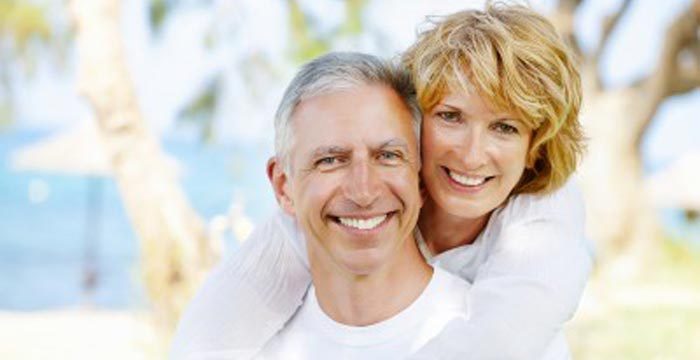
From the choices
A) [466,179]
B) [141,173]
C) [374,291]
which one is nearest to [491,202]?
[466,179]

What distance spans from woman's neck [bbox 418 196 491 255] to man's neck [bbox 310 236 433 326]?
0.21 m

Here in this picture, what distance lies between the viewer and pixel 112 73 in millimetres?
6359

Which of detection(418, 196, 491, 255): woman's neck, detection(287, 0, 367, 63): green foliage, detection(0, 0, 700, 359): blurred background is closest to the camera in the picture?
detection(418, 196, 491, 255): woman's neck

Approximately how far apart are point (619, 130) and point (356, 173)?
914 centimetres

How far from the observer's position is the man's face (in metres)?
1.93

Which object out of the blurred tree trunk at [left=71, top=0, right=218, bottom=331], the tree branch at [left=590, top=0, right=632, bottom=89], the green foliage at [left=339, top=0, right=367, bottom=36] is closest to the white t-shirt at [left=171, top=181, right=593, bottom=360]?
the blurred tree trunk at [left=71, top=0, right=218, bottom=331]

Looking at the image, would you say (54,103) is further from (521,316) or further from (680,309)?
(521,316)

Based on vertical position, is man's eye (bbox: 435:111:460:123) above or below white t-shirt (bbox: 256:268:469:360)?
above

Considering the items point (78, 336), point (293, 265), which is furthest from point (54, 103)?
point (293, 265)

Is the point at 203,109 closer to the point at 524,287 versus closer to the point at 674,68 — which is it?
the point at 674,68

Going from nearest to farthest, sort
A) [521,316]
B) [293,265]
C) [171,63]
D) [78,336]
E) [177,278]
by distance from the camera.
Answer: [521,316] < [293,265] < [177,278] < [78,336] < [171,63]

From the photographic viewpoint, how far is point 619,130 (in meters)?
10.7

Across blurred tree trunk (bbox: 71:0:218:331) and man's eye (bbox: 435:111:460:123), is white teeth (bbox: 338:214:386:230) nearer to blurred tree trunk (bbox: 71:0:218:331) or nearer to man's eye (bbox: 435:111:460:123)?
man's eye (bbox: 435:111:460:123)

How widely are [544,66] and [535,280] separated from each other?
0.38 meters
